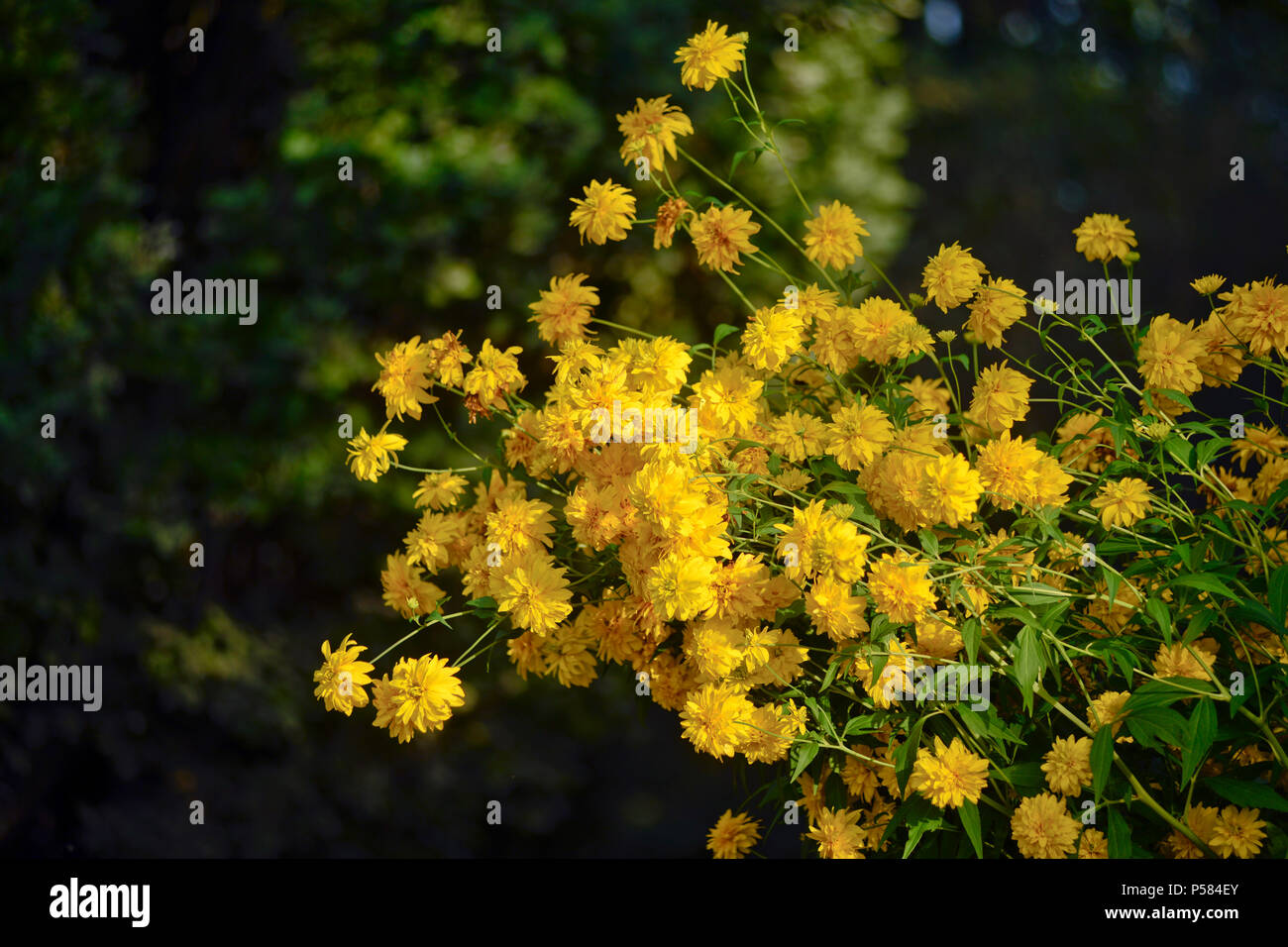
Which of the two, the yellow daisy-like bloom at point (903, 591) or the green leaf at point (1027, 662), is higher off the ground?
the yellow daisy-like bloom at point (903, 591)

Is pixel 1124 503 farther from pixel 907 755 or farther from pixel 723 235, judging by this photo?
pixel 723 235

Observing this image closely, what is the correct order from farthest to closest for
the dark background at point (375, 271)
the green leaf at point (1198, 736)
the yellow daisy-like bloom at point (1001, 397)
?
the dark background at point (375, 271) < the yellow daisy-like bloom at point (1001, 397) < the green leaf at point (1198, 736)

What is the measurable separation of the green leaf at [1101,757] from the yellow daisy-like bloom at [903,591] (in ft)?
0.57

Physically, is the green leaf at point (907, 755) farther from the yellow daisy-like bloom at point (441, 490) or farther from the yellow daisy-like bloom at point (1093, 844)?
the yellow daisy-like bloom at point (441, 490)

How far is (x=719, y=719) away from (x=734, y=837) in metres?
0.40

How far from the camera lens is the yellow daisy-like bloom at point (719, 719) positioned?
3.28 feet

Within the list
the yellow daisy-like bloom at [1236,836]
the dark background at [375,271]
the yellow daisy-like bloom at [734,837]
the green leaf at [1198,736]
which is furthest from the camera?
the dark background at [375,271]

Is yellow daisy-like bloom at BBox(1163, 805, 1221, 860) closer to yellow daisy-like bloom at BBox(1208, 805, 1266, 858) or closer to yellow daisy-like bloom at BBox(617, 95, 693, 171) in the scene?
yellow daisy-like bloom at BBox(1208, 805, 1266, 858)

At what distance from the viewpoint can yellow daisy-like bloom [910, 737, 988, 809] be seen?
965 millimetres

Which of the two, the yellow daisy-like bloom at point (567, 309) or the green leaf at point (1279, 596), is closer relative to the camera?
the green leaf at point (1279, 596)

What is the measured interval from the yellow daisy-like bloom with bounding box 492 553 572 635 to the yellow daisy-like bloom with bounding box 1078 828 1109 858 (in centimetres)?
53

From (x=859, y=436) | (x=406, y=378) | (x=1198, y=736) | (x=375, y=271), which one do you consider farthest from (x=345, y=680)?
(x=375, y=271)

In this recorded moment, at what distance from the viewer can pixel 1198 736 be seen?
896 millimetres

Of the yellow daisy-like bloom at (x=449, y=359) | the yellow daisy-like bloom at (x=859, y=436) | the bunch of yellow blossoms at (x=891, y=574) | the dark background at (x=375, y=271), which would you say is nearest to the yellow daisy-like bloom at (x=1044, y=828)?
the bunch of yellow blossoms at (x=891, y=574)
